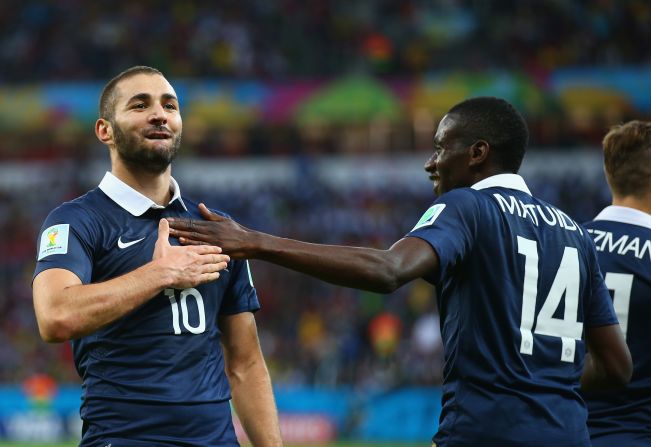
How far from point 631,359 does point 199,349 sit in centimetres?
172

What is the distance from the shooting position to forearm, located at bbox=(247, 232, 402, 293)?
345cm

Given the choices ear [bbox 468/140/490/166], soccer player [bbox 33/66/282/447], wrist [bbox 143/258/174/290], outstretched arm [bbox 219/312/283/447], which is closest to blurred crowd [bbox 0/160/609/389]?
outstretched arm [bbox 219/312/283/447]

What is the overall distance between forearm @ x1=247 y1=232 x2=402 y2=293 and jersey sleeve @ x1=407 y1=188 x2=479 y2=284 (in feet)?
0.50

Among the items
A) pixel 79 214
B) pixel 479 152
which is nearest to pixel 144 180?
pixel 79 214

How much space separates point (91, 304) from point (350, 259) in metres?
0.91

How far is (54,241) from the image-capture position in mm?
3777

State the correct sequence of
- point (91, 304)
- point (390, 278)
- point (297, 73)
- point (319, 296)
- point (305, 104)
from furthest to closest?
1. point (297, 73)
2. point (305, 104)
3. point (319, 296)
4. point (91, 304)
5. point (390, 278)

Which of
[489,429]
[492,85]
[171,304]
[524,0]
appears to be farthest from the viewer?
[524,0]

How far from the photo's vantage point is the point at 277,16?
25.9m

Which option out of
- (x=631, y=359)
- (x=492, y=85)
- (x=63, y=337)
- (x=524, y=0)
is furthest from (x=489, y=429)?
(x=524, y=0)

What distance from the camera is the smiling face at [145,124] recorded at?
Result: 163 inches

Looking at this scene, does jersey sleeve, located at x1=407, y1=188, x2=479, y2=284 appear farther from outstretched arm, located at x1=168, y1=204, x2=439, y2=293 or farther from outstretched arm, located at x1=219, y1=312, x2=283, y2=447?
outstretched arm, located at x1=219, y1=312, x2=283, y2=447

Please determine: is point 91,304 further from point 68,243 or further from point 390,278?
point 390,278

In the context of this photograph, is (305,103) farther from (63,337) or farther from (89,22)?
(63,337)
